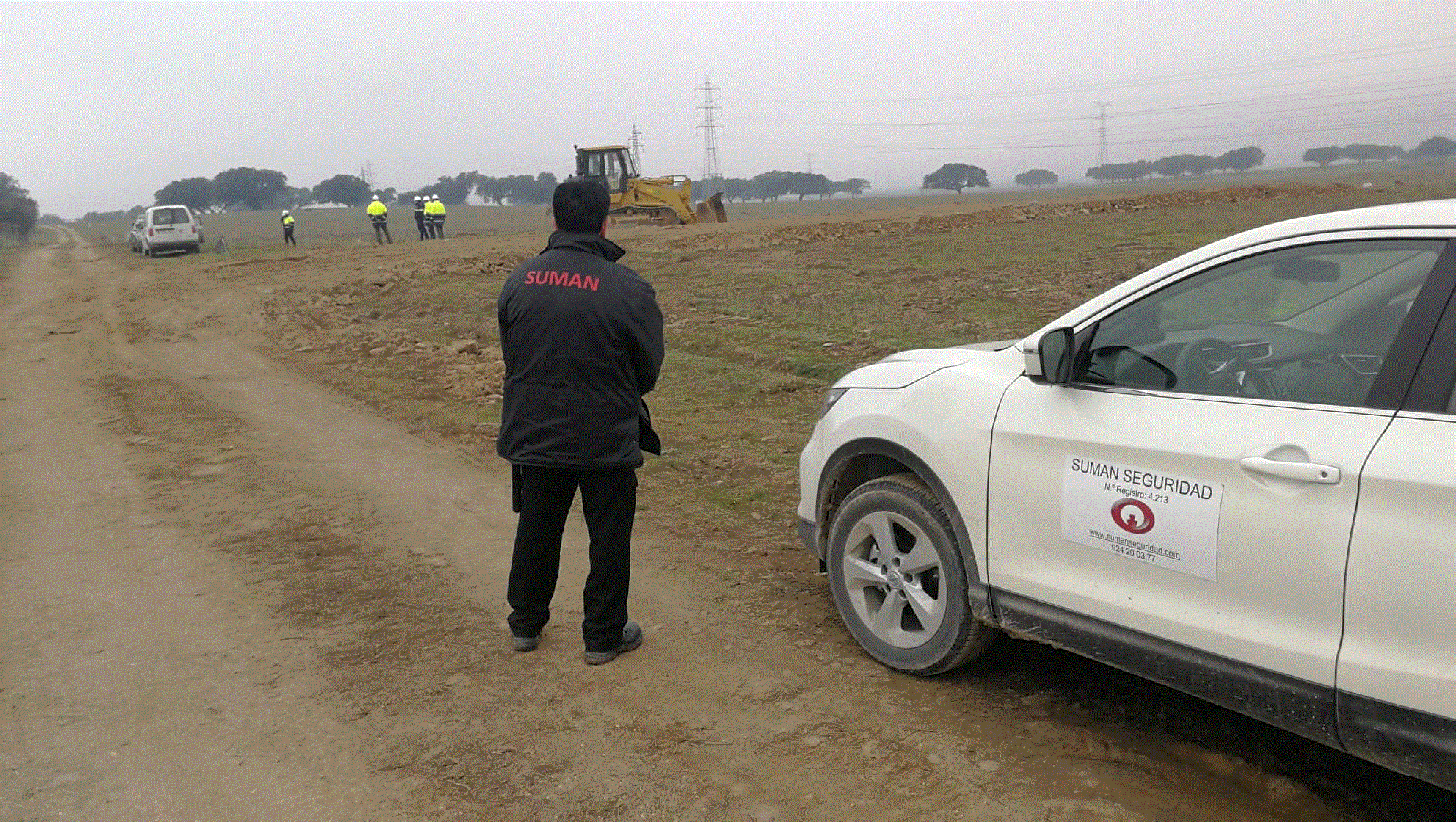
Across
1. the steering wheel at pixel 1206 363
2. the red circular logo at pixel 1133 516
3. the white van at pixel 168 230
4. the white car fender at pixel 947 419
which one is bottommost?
the red circular logo at pixel 1133 516

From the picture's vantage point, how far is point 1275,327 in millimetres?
3285

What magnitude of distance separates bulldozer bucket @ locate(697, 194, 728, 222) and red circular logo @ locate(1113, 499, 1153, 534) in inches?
1371

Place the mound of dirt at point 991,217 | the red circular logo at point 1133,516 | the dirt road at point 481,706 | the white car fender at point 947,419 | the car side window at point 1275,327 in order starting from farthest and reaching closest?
the mound of dirt at point 991,217, the white car fender at point 947,419, the dirt road at point 481,706, the red circular logo at point 1133,516, the car side window at point 1275,327

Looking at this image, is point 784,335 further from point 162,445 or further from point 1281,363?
point 1281,363

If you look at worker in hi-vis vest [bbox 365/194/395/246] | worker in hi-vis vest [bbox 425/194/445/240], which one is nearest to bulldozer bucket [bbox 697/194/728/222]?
worker in hi-vis vest [bbox 425/194/445/240]

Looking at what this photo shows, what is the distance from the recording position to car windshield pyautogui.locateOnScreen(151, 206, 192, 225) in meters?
30.5

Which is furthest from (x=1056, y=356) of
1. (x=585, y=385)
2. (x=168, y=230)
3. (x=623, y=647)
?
(x=168, y=230)

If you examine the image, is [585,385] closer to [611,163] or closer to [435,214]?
[435,214]

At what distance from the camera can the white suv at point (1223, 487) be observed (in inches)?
100

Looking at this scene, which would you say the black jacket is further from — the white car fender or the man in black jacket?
the white car fender

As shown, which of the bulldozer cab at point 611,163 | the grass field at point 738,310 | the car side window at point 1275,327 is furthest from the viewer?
the bulldozer cab at point 611,163

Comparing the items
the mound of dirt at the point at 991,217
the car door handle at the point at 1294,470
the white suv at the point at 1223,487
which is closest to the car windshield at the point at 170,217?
the mound of dirt at the point at 991,217

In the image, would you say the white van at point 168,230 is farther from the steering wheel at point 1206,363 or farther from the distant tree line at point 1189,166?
the distant tree line at point 1189,166

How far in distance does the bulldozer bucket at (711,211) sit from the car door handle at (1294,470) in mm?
35168
